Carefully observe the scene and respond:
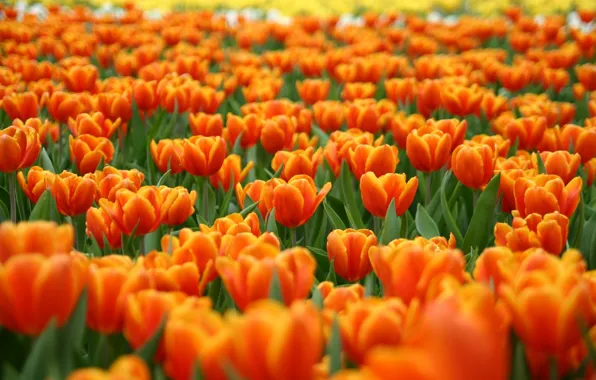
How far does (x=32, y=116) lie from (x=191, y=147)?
1105 millimetres

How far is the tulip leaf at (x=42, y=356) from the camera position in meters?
0.99

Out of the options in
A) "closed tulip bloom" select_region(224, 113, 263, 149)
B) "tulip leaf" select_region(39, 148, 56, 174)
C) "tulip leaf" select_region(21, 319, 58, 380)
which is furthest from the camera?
"closed tulip bloom" select_region(224, 113, 263, 149)

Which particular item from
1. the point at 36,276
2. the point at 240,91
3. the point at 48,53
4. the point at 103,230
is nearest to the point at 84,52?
the point at 48,53

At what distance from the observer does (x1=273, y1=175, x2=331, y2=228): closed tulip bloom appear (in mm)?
1873

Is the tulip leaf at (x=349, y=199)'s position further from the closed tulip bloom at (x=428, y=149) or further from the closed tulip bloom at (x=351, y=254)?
the closed tulip bloom at (x=351, y=254)

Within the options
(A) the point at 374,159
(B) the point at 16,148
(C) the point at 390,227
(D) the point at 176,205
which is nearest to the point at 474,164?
(A) the point at 374,159

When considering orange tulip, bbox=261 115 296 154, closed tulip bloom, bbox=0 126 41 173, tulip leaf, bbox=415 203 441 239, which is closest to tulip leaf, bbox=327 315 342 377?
tulip leaf, bbox=415 203 441 239

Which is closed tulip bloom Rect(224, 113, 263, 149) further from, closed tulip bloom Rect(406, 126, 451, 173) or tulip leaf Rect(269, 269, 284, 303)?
tulip leaf Rect(269, 269, 284, 303)

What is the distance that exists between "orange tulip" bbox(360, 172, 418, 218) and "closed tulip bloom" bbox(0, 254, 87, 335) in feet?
3.70

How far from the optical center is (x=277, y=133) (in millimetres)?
2760

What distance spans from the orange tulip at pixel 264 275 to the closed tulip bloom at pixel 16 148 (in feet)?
3.55

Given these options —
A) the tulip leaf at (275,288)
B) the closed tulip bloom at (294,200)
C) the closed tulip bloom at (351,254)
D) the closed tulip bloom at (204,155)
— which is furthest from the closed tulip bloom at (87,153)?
the tulip leaf at (275,288)

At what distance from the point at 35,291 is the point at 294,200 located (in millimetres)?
930

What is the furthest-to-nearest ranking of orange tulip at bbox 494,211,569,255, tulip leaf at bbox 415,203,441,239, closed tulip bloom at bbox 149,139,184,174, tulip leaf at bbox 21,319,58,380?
closed tulip bloom at bbox 149,139,184,174 < tulip leaf at bbox 415,203,441,239 < orange tulip at bbox 494,211,569,255 < tulip leaf at bbox 21,319,58,380
